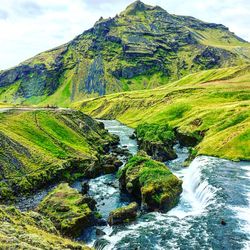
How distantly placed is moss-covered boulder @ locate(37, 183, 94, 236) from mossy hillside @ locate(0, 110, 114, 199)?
38.4 ft

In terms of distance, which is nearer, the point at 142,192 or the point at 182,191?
the point at 142,192

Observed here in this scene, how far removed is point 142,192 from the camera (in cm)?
6625

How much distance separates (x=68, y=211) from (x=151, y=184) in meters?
16.6

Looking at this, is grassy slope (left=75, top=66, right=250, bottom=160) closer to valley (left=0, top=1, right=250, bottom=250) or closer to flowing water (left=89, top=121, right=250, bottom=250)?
valley (left=0, top=1, right=250, bottom=250)

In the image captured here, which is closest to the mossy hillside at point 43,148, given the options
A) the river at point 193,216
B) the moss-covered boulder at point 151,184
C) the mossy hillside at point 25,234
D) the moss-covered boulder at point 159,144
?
the river at point 193,216

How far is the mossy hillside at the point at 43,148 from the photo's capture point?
78.2 m

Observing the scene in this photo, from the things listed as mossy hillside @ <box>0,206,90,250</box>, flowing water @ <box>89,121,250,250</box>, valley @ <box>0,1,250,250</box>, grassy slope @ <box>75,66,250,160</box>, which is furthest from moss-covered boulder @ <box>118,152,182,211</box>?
mossy hillside @ <box>0,206,90,250</box>

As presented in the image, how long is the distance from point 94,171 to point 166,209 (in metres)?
31.3

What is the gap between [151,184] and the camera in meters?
66.9

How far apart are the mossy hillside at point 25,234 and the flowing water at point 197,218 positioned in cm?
1701

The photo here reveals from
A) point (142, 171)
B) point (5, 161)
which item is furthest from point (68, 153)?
point (142, 171)

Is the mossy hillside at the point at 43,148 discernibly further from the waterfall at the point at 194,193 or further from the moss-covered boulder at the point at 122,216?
the waterfall at the point at 194,193

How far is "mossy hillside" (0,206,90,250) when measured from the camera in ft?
82.2

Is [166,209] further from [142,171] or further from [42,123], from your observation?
[42,123]
